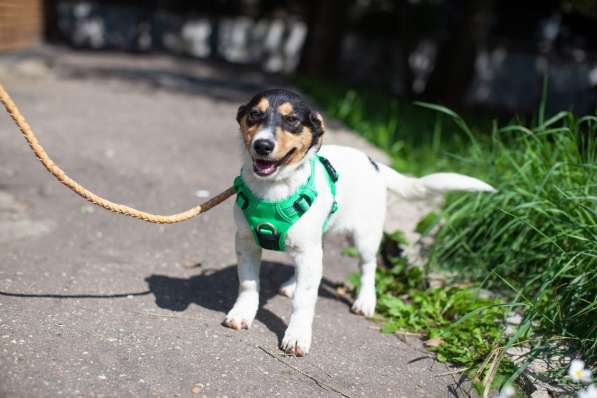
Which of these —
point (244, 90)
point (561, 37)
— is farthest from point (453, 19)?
point (561, 37)

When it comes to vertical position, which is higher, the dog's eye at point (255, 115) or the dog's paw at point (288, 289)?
the dog's eye at point (255, 115)

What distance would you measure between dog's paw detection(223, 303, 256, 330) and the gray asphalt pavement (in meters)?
0.05

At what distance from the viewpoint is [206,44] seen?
17.2m

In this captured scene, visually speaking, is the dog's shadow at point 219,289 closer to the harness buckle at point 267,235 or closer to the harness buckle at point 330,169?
the harness buckle at point 267,235

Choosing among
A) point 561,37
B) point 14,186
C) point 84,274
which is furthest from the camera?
point 561,37

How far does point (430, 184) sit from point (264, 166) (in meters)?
1.27

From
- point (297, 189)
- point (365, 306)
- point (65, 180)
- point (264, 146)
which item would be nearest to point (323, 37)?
point (365, 306)

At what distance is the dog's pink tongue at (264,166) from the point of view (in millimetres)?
3024

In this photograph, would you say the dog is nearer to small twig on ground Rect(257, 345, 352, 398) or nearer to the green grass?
small twig on ground Rect(257, 345, 352, 398)

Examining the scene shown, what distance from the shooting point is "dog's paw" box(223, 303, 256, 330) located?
338 cm

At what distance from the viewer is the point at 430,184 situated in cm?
386

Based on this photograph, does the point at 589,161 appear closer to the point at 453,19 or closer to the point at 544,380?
the point at 544,380

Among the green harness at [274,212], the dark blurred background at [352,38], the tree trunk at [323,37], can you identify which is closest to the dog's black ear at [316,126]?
the green harness at [274,212]

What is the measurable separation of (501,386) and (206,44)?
15.4 meters
